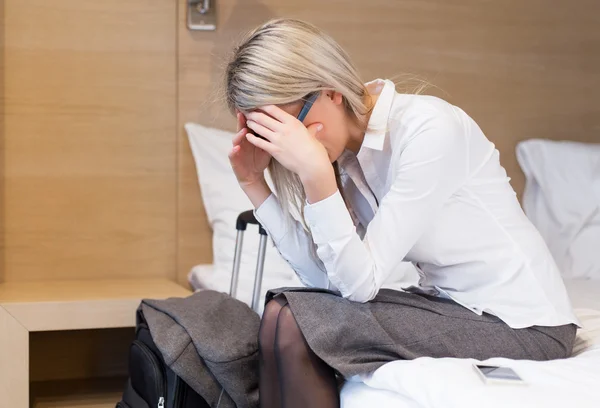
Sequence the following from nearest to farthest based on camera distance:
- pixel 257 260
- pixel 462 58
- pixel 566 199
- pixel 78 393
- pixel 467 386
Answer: pixel 467 386 → pixel 257 260 → pixel 78 393 → pixel 566 199 → pixel 462 58

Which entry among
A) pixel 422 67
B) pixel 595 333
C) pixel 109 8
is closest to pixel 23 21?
pixel 109 8

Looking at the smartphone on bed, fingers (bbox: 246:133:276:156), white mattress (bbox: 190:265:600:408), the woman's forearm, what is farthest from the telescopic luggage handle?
the smartphone on bed

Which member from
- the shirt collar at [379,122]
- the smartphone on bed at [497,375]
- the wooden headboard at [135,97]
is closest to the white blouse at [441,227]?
the shirt collar at [379,122]

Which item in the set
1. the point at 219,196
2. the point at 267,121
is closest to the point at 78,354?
the point at 219,196

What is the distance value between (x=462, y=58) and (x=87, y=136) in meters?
1.17

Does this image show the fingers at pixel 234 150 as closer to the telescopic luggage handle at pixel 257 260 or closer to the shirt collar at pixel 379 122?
the shirt collar at pixel 379 122

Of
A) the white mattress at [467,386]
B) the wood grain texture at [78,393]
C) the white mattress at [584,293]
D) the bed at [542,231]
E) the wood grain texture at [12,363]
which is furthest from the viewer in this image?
the wood grain texture at [78,393]

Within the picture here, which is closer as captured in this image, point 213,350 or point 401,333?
point 401,333

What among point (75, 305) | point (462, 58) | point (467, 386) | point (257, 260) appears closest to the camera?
point (467, 386)

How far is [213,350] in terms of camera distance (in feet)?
4.95

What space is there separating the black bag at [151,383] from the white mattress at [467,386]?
16.2 inches

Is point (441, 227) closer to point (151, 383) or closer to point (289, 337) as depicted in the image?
point (289, 337)

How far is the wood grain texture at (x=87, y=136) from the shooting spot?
2.36 m

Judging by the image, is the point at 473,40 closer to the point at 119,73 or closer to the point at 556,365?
the point at 119,73
